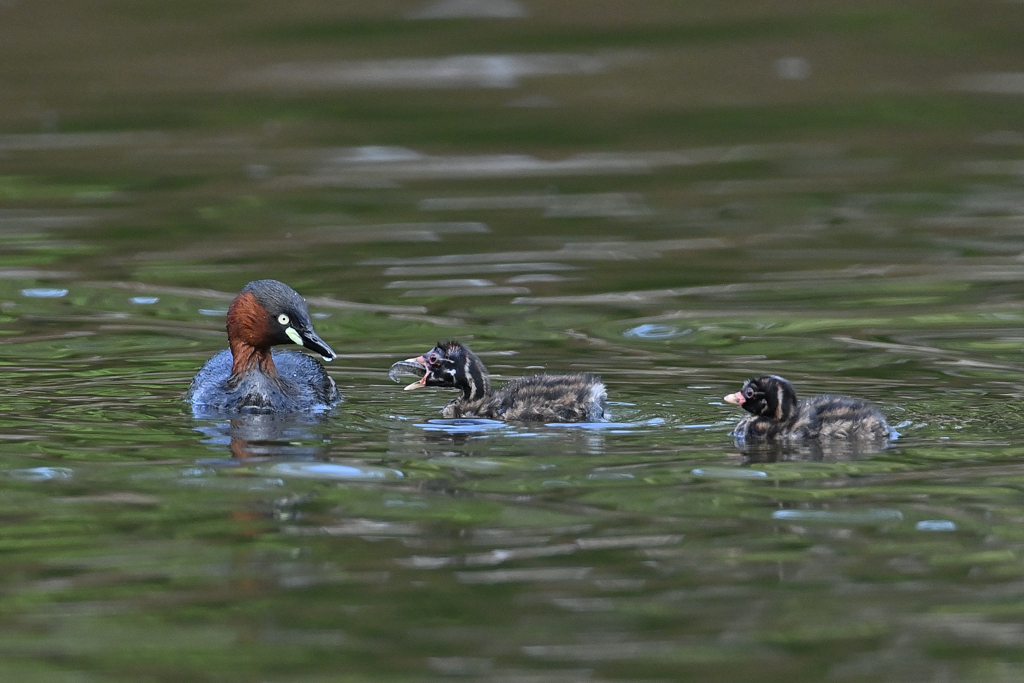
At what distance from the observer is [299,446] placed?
864 centimetres

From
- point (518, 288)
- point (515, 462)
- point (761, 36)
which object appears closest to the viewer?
point (515, 462)

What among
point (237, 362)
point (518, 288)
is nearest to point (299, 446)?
point (237, 362)

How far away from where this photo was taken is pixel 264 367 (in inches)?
404

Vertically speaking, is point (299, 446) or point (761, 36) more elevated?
point (761, 36)

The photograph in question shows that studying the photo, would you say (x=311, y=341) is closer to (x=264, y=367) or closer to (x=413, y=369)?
(x=264, y=367)

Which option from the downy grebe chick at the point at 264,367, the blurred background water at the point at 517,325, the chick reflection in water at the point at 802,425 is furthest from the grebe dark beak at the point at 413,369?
the chick reflection in water at the point at 802,425

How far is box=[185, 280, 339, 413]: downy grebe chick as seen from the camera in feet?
32.4

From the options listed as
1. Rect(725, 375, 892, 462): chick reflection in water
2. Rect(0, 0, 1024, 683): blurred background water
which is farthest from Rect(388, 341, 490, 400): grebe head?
Rect(725, 375, 892, 462): chick reflection in water

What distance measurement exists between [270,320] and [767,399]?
291cm

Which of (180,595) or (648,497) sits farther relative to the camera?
(648,497)

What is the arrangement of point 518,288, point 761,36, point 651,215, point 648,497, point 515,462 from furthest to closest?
point 761,36
point 651,215
point 518,288
point 515,462
point 648,497

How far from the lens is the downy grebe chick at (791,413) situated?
8438mm

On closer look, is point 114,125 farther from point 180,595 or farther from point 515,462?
point 180,595

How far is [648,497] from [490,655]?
1726 mm
